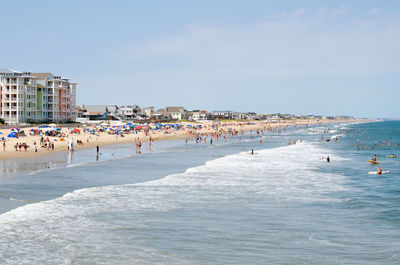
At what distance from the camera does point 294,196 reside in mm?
24438

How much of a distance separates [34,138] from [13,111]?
35.9 metres

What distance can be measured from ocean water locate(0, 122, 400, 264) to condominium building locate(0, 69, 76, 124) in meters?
66.5

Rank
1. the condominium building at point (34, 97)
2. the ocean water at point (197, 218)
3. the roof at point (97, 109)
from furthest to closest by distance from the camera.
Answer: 1. the roof at point (97, 109)
2. the condominium building at point (34, 97)
3. the ocean water at point (197, 218)

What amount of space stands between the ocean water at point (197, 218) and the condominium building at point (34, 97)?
218 feet

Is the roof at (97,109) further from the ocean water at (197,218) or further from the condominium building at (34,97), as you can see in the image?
the ocean water at (197,218)

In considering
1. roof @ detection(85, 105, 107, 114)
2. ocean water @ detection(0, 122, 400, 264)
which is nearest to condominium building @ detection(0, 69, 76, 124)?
roof @ detection(85, 105, 107, 114)

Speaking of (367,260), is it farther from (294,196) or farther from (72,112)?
(72,112)

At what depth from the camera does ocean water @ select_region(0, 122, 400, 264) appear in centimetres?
1416

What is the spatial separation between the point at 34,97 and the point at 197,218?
91546 mm

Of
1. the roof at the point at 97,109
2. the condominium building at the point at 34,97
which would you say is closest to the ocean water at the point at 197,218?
the condominium building at the point at 34,97

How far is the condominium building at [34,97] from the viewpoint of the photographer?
308 feet

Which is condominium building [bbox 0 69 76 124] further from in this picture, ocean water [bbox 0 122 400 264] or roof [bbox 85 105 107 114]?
ocean water [bbox 0 122 400 264]

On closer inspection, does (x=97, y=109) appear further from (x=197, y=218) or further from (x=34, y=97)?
(x=197, y=218)

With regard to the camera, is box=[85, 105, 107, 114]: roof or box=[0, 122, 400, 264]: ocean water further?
box=[85, 105, 107, 114]: roof
